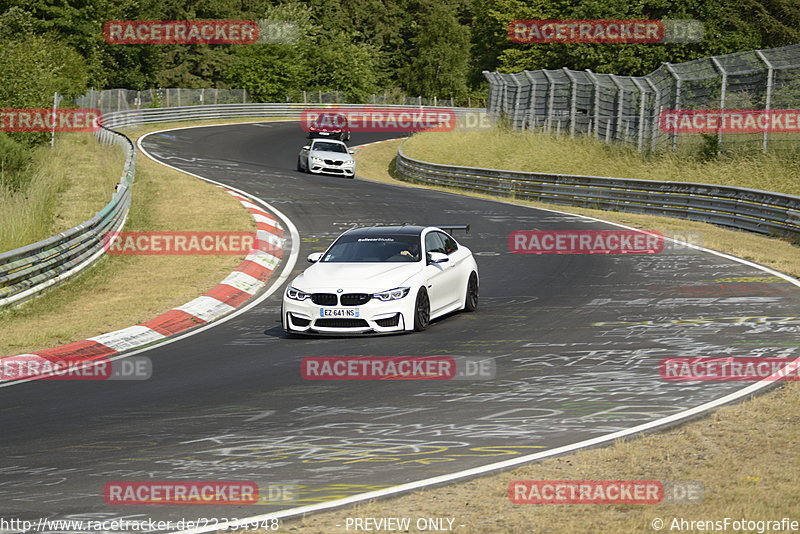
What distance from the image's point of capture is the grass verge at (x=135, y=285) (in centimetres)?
1467

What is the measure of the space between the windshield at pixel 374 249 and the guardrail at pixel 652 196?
11458 millimetres

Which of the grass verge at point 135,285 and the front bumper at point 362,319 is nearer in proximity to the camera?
the front bumper at point 362,319

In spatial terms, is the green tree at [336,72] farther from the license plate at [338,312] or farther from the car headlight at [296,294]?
the license plate at [338,312]

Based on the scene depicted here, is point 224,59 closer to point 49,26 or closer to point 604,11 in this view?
point 49,26

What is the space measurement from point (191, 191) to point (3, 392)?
19.2 metres

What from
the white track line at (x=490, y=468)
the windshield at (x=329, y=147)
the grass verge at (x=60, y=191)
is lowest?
the windshield at (x=329, y=147)

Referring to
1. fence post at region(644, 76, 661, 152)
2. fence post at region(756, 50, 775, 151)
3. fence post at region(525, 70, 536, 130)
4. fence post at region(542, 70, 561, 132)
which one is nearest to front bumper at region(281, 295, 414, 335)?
fence post at region(756, 50, 775, 151)

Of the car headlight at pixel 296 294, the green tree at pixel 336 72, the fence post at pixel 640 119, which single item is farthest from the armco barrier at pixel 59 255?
the green tree at pixel 336 72

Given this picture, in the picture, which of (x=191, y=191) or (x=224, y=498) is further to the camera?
(x=191, y=191)

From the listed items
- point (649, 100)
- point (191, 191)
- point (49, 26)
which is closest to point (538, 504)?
point (191, 191)

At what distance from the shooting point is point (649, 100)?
35.3 metres

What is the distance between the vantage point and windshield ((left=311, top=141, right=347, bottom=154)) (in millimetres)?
40469

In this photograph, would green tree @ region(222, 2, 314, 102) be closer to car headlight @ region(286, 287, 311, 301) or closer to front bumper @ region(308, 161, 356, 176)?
front bumper @ region(308, 161, 356, 176)

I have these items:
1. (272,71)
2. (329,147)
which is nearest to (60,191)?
(329,147)
